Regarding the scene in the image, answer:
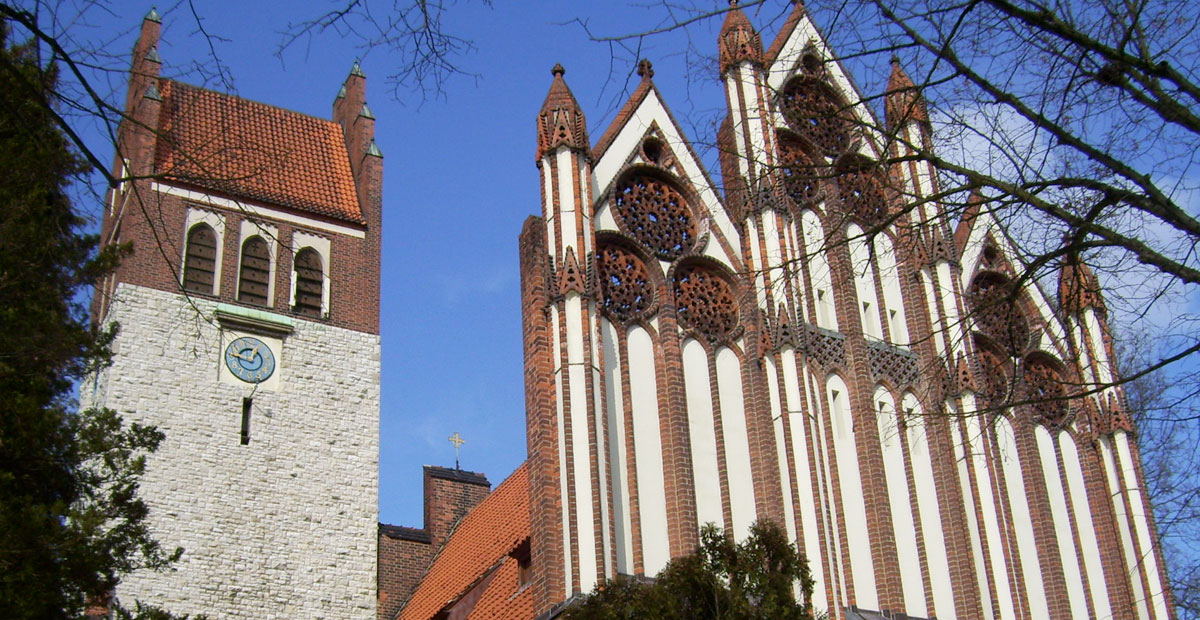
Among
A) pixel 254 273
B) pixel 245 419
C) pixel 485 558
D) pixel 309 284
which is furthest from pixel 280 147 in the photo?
pixel 485 558

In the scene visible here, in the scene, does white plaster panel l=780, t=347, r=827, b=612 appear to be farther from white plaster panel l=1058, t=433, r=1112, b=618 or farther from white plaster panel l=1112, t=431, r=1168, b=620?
white plaster panel l=1112, t=431, r=1168, b=620

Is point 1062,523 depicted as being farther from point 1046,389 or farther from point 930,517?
point 930,517

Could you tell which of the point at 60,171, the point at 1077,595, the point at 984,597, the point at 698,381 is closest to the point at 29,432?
the point at 60,171

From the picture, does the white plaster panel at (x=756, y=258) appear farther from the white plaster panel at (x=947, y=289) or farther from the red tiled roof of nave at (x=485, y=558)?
the red tiled roof of nave at (x=485, y=558)

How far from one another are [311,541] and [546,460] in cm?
826

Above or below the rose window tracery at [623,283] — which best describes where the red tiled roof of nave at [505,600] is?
below

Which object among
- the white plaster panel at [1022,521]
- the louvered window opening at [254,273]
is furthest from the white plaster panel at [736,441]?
the louvered window opening at [254,273]

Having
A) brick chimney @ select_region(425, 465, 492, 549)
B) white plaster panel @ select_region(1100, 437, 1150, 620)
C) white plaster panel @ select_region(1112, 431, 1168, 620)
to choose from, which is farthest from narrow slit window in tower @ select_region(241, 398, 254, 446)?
white plaster panel @ select_region(1112, 431, 1168, 620)

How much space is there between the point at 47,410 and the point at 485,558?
11.6 metres

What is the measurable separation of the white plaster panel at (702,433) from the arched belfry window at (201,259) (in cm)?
962

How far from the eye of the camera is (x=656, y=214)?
18.9 meters

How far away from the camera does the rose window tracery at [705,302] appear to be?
18.3 meters

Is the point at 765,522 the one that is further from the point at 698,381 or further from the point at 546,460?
the point at 698,381

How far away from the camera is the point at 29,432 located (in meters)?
12.5
